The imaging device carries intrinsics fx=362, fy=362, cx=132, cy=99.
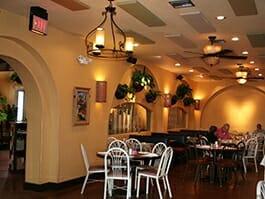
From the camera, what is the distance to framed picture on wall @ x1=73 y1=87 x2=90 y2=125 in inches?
291

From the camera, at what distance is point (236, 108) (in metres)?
15.9

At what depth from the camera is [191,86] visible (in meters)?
15.9

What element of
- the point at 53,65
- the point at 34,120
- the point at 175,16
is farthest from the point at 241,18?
the point at 34,120

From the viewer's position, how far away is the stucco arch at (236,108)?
15617 millimetres

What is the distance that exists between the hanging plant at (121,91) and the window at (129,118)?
509 millimetres

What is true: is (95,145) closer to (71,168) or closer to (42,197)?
(71,168)

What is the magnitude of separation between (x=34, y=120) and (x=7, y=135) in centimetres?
750

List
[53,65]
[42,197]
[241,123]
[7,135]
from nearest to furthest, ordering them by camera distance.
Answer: [42,197] → [53,65] → [7,135] → [241,123]

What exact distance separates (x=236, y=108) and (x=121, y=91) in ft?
26.5

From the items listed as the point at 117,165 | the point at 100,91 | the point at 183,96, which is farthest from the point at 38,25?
the point at 183,96

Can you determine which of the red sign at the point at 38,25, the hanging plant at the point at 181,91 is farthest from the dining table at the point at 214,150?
the hanging plant at the point at 181,91

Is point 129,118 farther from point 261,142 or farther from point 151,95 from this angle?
point 261,142

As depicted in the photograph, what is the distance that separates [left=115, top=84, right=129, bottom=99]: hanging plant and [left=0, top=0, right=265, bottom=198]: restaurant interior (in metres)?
0.02

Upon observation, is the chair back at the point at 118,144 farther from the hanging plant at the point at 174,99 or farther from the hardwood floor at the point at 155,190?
the hanging plant at the point at 174,99
